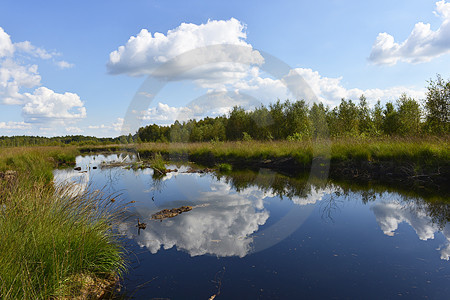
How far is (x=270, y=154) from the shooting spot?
63.3ft

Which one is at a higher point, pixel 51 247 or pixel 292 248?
pixel 51 247

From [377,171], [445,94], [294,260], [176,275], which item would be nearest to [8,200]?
[176,275]

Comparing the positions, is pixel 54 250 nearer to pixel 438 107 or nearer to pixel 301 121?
pixel 438 107

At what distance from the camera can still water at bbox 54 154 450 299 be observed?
3.96 m

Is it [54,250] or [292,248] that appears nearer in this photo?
[54,250]

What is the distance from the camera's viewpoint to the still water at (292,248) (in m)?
3.96

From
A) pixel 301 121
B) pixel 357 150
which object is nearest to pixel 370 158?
pixel 357 150

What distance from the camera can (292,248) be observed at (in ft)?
17.8

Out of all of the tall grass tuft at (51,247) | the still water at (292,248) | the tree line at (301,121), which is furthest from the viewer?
the tree line at (301,121)

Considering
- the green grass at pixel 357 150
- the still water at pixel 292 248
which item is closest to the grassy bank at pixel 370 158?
the green grass at pixel 357 150

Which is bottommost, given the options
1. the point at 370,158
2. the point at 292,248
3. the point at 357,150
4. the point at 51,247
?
the point at 292,248

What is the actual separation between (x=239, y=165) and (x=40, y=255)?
1804cm

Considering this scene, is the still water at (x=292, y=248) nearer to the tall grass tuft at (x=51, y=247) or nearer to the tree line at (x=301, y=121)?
the tall grass tuft at (x=51, y=247)

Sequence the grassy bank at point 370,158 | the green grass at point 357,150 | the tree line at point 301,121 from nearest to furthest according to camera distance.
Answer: the grassy bank at point 370,158, the green grass at point 357,150, the tree line at point 301,121
